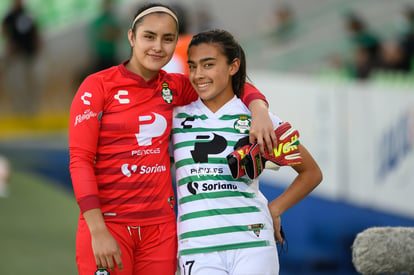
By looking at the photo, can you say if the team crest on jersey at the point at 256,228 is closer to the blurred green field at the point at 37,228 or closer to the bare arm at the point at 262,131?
the bare arm at the point at 262,131

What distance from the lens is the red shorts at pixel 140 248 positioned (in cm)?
341

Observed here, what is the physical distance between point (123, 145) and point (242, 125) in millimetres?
542

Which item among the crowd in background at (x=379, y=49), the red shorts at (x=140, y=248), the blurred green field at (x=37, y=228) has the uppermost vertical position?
the crowd in background at (x=379, y=49)

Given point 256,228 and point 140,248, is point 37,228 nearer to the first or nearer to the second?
point 140,248

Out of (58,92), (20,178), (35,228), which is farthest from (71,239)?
(58,92)

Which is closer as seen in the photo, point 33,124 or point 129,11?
point 33,124

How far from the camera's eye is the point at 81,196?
3.31 meters

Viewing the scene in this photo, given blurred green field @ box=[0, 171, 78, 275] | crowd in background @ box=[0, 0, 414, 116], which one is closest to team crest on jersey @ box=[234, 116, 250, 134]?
blurred green field @ box=[0, 171, 78, 275]

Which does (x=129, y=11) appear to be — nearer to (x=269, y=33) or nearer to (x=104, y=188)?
(x=269, y=33)

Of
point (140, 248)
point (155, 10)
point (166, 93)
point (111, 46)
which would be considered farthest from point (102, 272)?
point (111, 46)

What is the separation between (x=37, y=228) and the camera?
332 inches

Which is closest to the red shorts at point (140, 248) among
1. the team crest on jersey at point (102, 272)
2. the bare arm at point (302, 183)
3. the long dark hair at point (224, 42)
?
the team crest on jersey at point (102, 272)

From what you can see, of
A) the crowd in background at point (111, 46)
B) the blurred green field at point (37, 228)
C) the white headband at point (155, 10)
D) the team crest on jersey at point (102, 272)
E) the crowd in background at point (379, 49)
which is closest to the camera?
the team crest on jersey at point (102, 272)

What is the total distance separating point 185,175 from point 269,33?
9.77 m
